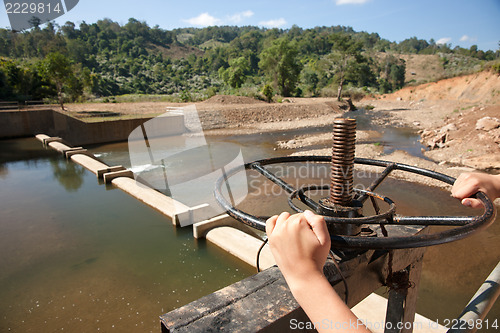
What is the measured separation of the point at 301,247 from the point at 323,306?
0.48 feet

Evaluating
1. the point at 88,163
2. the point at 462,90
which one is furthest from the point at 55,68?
the point at 462,90

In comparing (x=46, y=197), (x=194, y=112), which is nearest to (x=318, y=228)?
(x=46, y=197)

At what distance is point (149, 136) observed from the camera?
19.9 metres

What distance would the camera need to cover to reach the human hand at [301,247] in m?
0.81

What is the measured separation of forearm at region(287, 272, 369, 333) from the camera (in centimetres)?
75

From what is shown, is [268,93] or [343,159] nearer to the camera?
[343,159]

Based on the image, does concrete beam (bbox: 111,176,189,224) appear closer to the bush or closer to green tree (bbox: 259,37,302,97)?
the bush

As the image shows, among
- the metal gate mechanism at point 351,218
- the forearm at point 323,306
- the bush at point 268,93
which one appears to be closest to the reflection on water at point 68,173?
the metal gate mechanism at point 351,218

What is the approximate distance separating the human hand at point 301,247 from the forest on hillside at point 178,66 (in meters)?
24.0

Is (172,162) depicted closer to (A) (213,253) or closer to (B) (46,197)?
(B) (46,197)

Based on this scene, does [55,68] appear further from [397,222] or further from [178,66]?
[178,66]

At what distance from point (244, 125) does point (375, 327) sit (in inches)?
844

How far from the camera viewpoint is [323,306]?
30.4 inches

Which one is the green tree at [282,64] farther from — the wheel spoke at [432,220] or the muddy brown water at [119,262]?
the wheel spoke at [432,220]
